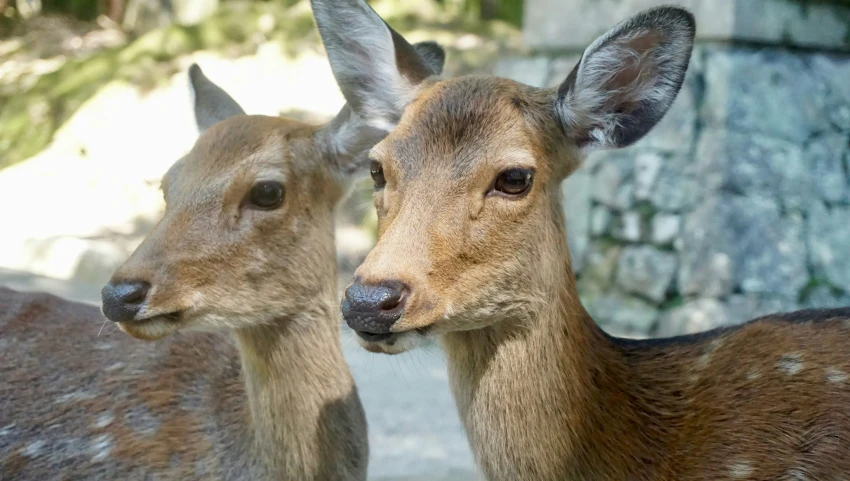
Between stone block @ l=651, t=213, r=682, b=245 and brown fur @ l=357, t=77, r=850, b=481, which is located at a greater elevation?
brown fur @ l=357, t=77, r=850, b=481

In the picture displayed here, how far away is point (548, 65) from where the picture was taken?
25.7 feet

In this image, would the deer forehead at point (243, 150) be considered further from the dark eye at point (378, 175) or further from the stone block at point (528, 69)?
the stone block at point (528, 69)

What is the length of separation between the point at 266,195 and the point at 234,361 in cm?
76

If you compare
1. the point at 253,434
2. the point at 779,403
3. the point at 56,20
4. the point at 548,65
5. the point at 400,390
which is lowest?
the point at 56,20

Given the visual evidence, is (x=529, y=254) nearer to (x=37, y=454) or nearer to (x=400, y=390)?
(x=37, y=454)

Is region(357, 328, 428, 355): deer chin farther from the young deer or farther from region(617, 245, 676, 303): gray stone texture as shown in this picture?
region(617, 245, 676, 303): gray stone texture

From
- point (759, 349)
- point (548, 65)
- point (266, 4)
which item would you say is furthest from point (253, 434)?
point (266, 4)

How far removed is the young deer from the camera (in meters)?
2.58

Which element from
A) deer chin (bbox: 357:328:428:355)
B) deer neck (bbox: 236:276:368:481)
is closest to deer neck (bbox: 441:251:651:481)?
deer chin (bbox: 357:328:428:355)

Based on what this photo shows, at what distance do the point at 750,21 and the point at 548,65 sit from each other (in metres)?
1.79

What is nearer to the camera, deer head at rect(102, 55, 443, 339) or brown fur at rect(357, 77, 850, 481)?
brown fur at rect(357, 77, 850, 481)

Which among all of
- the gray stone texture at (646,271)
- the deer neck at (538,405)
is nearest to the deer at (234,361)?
the deer neck at (538,405)

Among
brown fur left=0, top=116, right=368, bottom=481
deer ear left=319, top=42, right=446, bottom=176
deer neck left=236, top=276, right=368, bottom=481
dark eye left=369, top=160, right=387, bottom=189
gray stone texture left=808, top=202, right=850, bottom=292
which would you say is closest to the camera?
dark eye left=369, top=160, right=387, bottom=189

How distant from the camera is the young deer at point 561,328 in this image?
102 inches
